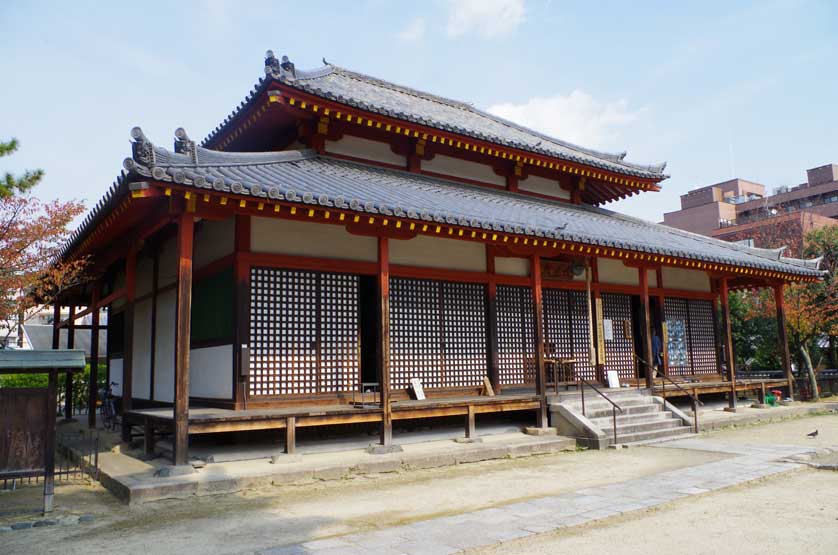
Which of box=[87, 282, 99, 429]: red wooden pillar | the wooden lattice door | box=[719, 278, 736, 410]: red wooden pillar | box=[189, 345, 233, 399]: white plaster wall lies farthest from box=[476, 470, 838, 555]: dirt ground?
box=[87, 282, 99, 429]: red wooden pillar

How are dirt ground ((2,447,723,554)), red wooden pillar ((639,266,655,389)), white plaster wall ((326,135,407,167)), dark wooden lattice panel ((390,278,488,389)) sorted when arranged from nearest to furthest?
1. dirt ground ((2,447,723,554))
2. dark wooden lattice panel ((390,278,488,389))
3. white plaster wall ((326,135,407,167))
4. red wooden pillar ((639,266,655,389))

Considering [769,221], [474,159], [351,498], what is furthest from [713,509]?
[769,221]

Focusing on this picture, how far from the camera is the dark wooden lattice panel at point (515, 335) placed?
13070 mm

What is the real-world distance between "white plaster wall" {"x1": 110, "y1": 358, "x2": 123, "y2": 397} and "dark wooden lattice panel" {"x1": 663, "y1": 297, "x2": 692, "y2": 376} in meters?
14.5

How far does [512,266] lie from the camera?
13508mm

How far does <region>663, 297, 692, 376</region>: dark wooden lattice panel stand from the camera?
16250 mm

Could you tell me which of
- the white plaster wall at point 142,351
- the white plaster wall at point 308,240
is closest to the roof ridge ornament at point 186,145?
the white plaster wall at point 308,240

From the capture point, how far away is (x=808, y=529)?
5742 mm

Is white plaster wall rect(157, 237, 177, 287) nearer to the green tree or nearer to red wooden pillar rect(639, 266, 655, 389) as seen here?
the green tree

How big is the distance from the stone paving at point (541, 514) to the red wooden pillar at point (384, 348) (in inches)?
124

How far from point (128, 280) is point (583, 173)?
10909 mm

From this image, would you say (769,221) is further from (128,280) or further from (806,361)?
(128,280)

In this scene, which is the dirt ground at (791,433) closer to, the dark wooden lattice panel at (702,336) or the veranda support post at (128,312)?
the dark wooden lattice panel at (702,336)

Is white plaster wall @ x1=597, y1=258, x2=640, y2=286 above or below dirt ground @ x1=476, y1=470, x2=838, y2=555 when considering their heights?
above
